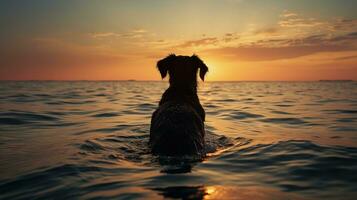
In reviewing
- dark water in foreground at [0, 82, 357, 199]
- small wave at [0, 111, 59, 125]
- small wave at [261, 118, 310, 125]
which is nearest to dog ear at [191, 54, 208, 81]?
dark water in foreground at [0, 82, 357, 199]

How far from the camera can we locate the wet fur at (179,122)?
687 centimetres

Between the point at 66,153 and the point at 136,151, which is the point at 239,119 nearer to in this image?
the point at 136,151

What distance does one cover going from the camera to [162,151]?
691 cm

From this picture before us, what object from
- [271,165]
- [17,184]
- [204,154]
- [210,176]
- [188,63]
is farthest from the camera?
[188,63]

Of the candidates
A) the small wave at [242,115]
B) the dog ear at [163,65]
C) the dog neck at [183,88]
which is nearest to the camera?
the dog neck at [183,88]

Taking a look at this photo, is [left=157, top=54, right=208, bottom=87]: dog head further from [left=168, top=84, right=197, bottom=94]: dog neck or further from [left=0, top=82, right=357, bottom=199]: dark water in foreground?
[left=0, top=82, right=357, bottom=199]: dark water in foreground

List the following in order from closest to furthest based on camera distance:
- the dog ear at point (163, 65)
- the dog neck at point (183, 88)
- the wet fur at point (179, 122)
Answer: the wet fur at point (179, 122), the dog neck at point (183, 88), the dog ear at point (163, 65)

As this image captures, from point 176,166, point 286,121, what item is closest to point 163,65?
point 176,166

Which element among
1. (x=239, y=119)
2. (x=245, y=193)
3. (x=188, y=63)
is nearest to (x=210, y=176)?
(x=245, y=193)

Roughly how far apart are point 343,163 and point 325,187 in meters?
1.81

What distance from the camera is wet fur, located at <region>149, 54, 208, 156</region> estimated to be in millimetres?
6871

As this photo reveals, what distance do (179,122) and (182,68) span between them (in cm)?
384

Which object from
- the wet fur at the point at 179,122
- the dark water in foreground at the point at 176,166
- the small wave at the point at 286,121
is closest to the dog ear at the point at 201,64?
the wet fur at the point at 179,122

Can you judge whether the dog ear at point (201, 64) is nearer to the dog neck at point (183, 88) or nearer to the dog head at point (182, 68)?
the dog head at point (182, 68)
